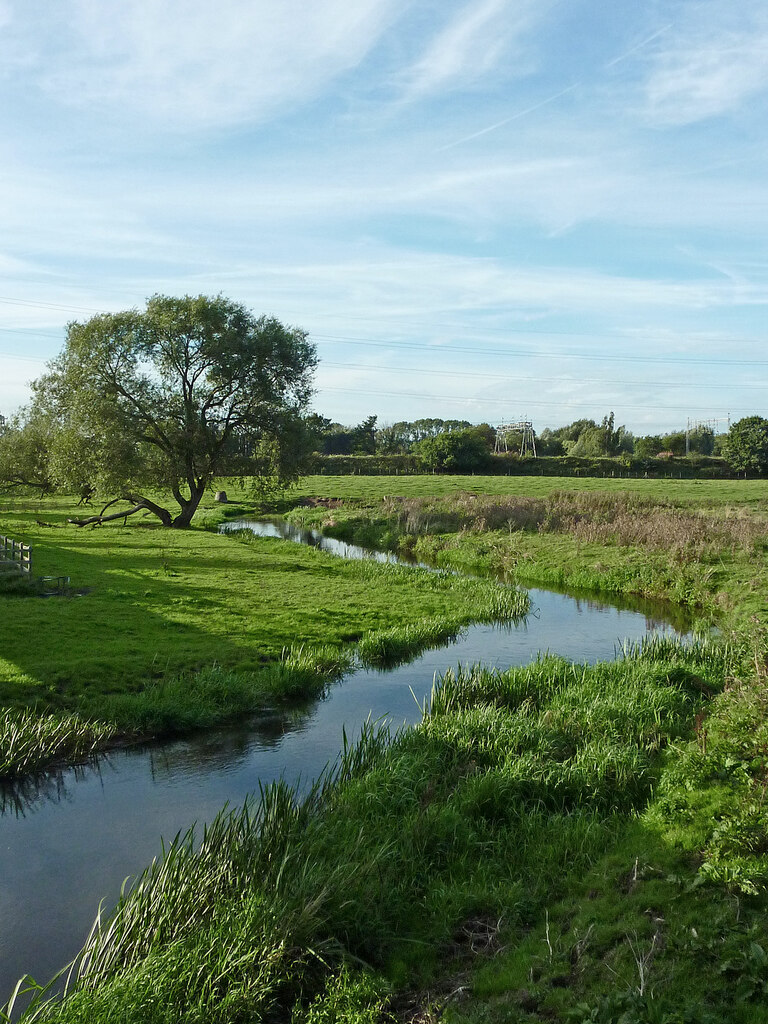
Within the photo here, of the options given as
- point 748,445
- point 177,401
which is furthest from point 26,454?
point 748,445

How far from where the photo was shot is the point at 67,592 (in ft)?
66.7

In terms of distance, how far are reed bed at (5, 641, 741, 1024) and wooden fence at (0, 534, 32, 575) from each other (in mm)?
15544

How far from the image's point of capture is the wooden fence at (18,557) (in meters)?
21.7

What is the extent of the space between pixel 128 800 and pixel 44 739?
206cm

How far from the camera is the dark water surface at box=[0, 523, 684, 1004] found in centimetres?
730

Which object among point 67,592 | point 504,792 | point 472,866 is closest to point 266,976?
point 472,866

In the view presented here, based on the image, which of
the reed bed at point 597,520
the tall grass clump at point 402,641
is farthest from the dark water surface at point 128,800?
the reed bed at point 597,520

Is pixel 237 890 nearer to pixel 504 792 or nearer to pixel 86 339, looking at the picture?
pixel 504 792

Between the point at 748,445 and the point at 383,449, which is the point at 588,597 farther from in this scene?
the point at 383,449

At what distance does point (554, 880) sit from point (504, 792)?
5.59 feet

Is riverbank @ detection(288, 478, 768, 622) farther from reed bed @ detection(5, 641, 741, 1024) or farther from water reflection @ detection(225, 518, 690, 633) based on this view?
reed bed @ detection(5, 641, 741, 1024)

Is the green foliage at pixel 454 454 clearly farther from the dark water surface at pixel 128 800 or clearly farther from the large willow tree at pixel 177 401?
the dark water surface at pixel 128 800

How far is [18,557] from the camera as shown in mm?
23281

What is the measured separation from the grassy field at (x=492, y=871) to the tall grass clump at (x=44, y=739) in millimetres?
878
